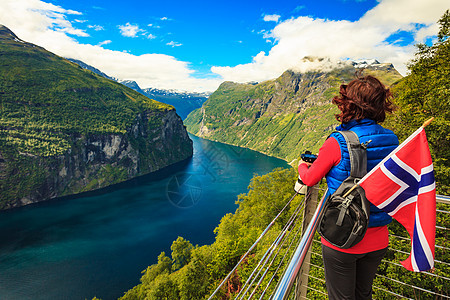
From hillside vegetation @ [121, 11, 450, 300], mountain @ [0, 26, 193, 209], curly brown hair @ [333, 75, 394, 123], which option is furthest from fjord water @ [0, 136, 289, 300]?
curly brown hair @ [333, 75, 394, 123]

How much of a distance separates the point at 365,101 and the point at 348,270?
58.7 inches

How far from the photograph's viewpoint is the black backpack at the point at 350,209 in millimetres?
1631

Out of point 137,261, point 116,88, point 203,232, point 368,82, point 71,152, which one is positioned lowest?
point 137,261

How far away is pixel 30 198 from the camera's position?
78062 mm

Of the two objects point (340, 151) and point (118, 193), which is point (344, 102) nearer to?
point (340, 151)

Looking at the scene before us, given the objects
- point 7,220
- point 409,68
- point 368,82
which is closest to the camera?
point 368,82

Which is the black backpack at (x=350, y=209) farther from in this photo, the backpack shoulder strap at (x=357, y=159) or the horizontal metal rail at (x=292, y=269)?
the horizontal metal rail at (x=292, y=269)

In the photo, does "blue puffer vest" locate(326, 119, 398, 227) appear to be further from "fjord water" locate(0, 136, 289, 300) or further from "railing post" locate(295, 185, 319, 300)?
"fjord water" locate(0, 136, 289, 300)

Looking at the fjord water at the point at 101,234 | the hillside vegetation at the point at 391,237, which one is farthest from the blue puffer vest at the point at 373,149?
the fjord water at the point at 101,234

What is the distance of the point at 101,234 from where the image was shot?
51719 millimetres

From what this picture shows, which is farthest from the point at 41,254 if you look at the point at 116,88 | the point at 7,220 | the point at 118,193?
the point at 116,88

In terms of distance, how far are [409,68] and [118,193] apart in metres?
90.2

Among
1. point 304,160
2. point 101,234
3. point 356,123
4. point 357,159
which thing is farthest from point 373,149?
point 101,234

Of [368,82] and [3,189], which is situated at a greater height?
[368,82]
